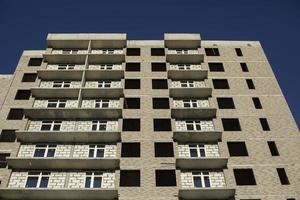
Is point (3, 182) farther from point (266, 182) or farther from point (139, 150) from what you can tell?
point (266, 182)

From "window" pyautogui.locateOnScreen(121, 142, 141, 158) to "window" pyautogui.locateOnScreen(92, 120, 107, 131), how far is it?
281 cm

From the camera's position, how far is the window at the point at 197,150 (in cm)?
3250

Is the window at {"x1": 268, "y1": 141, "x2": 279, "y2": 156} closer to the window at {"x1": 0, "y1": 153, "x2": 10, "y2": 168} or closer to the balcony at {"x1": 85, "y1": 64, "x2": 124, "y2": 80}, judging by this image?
the balcony at {"x1": 85, "y1": 64, "x2": 124, "y2": 80}

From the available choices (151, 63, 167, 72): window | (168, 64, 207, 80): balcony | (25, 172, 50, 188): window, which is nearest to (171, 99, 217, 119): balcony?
(168, 64, 207, 80): balcony

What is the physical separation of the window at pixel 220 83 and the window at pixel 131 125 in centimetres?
901

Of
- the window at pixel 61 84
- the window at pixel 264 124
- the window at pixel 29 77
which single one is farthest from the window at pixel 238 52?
the window at pixel 29 77

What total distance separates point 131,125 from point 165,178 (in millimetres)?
6248

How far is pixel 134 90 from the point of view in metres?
38.0

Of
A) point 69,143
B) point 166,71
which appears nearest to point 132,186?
point 69,143

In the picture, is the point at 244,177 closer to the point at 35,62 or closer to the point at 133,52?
the point at 133,52

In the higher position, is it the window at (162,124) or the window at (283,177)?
the window at (162,124)

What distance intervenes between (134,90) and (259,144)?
41.5 feet

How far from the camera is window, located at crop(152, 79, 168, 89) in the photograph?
38.5m

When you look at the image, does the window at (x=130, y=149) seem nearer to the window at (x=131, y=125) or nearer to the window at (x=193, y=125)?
the window at (x=131, y=125)
